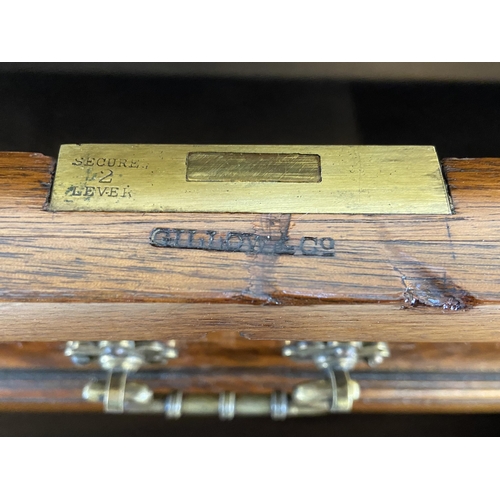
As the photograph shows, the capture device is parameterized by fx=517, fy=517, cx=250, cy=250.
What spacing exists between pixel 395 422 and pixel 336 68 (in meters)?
0.71

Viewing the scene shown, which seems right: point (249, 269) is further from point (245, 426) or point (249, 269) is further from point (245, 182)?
point (245, 426)

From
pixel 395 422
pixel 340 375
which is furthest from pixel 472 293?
pixel 395 422

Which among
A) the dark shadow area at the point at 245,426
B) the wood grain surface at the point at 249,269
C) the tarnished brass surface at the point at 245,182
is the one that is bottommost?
the dark shadow area at the point at 245,426

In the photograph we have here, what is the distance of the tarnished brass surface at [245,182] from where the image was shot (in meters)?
0.50

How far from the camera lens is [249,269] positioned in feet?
1.57

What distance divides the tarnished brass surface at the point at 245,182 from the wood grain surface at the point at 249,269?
0.04 ft

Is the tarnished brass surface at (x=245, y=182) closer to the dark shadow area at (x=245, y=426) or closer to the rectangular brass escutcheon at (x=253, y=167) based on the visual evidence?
the rectangular brass escutcheon at (x=253, y=167)

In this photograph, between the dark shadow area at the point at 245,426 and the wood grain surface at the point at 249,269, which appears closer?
the wood grain surface at the point at 249,269

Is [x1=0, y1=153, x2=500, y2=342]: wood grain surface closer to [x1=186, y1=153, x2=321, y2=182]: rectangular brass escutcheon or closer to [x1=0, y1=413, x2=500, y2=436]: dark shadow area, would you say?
[x1=186, y1=153, x2=321, y2=182]: rectangular brass escutcheon

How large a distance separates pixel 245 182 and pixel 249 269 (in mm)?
94

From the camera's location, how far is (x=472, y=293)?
470 millimetres

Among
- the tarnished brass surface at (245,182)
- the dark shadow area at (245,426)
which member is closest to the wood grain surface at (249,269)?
the tarnished brass surface at (245,182)

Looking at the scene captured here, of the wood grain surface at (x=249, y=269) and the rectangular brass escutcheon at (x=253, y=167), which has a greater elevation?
the rectangular brass escutcheon at (x=253, y=167)

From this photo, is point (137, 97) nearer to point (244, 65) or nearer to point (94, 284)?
point (244, 65)
